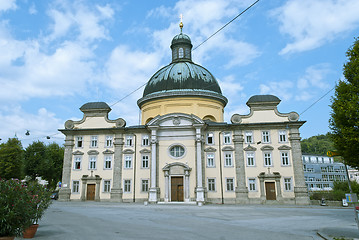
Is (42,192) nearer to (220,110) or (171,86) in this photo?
(171,86)

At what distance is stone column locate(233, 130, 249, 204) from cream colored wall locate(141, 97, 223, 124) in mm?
6229

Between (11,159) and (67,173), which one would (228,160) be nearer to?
(67,173)

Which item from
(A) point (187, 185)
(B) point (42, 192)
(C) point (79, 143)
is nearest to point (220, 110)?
(A) point (187, 185)

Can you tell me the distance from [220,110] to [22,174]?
1464 inches

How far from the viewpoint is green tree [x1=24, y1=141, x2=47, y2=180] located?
5369cm

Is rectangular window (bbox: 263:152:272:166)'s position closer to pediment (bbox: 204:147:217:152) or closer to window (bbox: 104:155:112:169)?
pediment (bbox: 204:147:217:152)

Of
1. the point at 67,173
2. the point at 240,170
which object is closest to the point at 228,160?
the point at 240,170

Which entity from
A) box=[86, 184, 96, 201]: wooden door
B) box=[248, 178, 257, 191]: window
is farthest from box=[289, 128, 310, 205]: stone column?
box=[86, 184, 96, 201]: wooden door

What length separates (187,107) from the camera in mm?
41656

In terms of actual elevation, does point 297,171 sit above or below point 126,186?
above

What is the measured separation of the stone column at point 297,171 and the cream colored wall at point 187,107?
11.1 metres

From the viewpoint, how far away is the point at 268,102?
3866 cm

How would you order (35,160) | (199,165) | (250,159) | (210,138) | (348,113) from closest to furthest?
(348,113) → (199,165) → (250,159) → (210,138) → (35,160)

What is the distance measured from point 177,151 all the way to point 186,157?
148 cm
